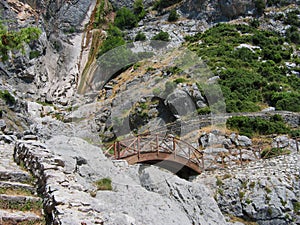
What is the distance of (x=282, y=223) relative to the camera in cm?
1468

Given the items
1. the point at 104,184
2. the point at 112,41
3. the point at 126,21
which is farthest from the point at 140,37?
the point at 104,184

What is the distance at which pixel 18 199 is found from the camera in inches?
274

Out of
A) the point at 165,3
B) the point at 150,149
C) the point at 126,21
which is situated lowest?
the point at 150,149

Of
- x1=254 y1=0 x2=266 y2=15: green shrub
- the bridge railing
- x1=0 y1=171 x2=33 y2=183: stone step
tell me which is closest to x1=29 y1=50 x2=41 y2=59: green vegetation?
the bridge railing

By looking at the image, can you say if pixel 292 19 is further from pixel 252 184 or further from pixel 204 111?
pixel 252 184

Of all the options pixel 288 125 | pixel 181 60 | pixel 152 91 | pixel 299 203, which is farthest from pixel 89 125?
pixel 299 203

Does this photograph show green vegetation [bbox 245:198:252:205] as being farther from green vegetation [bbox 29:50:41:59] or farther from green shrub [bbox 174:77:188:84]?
green vegetation [bbox 29:50:41:59]

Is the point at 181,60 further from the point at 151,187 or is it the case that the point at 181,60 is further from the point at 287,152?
the point at 151,187

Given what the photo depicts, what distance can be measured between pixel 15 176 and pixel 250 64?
26504mm

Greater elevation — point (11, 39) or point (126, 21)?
point (126, 21)

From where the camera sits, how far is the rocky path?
629 centimetres

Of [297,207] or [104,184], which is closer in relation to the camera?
[104,184]

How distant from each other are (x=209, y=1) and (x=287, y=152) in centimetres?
2986

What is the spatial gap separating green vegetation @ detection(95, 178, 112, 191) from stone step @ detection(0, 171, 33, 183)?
6.90 ft
